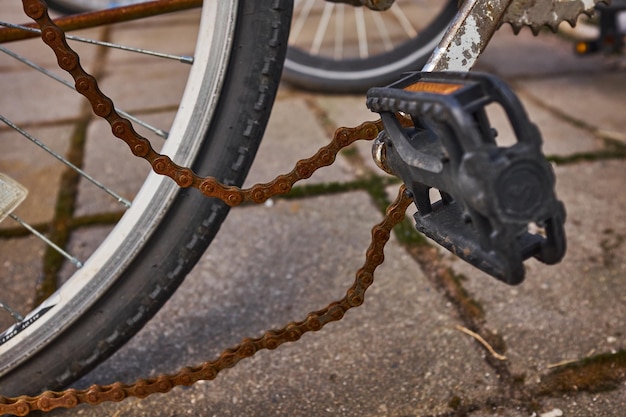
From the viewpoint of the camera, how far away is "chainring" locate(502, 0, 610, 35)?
3.32 ft

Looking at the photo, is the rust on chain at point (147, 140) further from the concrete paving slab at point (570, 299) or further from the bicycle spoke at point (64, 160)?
the concrete paving slab at point (570, 299)

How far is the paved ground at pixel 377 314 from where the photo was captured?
1.10m

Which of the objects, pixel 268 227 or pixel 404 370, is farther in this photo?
pixel 268 227

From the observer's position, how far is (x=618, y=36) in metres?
2.19

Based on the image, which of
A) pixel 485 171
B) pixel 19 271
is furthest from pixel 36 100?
pixel 485 171

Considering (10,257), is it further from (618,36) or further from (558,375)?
(618,36)

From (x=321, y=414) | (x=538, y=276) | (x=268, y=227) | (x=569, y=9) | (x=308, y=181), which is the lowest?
(x=321, y=414)

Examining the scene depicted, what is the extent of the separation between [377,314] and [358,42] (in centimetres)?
179

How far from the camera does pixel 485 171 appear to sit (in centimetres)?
69

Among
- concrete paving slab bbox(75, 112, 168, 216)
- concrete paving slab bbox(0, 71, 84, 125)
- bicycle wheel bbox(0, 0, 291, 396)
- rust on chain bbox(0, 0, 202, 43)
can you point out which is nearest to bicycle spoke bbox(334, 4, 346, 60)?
concrete paving slab bbox(75, 112, 168, 216)

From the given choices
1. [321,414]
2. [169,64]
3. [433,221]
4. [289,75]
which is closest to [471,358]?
[321,414]

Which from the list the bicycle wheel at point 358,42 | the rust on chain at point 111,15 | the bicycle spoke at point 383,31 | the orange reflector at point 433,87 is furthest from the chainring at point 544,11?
the bicycle spoke at point 383,31

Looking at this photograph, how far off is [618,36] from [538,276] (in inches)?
45.6

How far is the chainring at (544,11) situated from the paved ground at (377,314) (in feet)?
1.67
